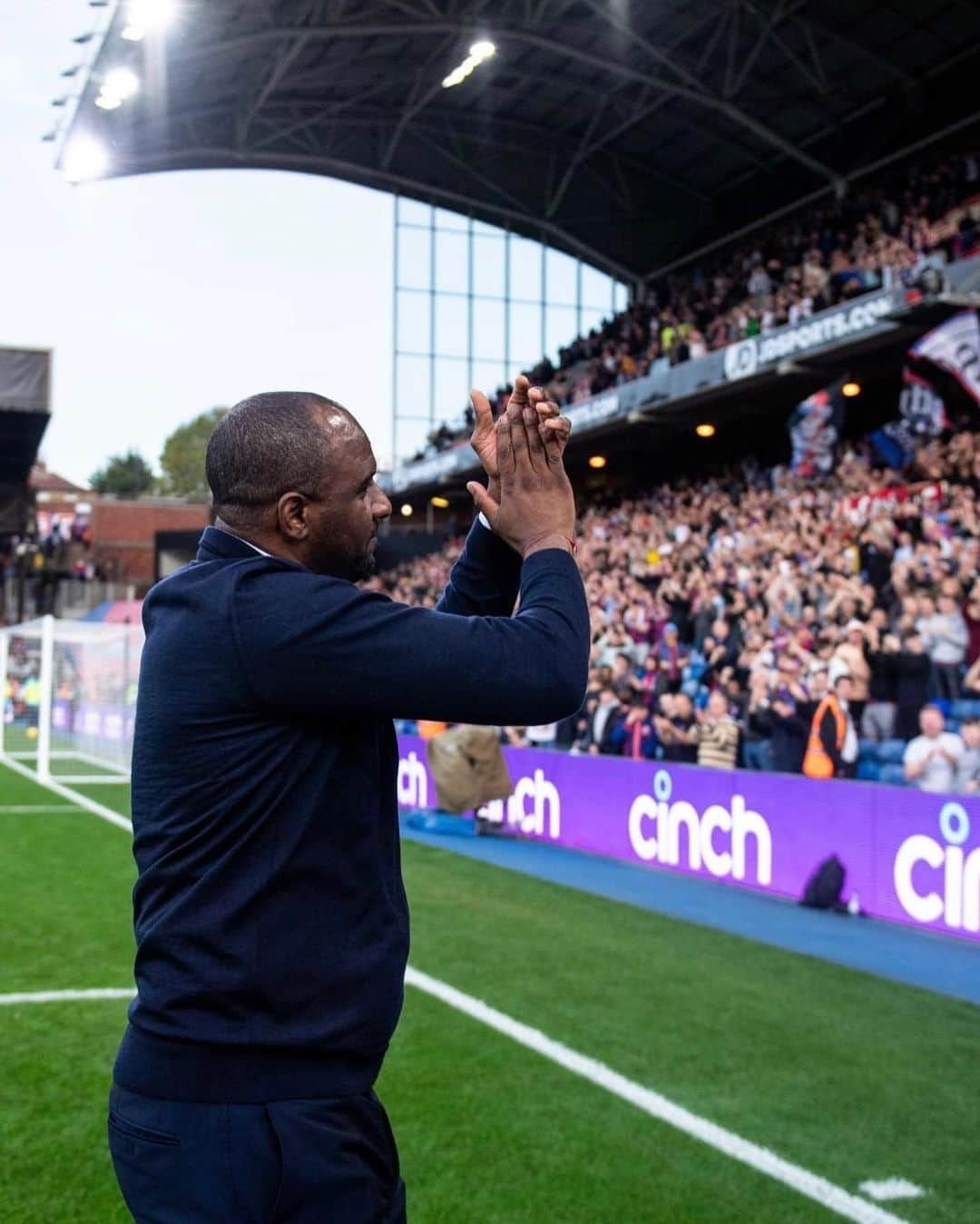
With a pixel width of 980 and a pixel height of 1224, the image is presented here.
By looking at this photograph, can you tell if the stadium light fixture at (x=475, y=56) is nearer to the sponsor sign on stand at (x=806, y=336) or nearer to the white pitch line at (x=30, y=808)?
the sponsor sign on stand at (x=806, y=336)

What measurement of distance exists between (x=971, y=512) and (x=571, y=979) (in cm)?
911

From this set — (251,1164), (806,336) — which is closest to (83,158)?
(806,336)

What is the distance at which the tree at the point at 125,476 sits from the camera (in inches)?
4031

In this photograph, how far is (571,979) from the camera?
8.07m

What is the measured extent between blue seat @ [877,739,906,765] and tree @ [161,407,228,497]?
89022 millimetres

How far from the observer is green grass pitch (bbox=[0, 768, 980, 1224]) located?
4797 millimetres

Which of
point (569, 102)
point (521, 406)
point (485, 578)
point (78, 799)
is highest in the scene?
point (569, 102)

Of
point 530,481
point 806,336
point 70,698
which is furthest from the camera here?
point 70,698

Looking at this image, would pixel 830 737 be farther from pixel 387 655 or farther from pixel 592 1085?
pixel 387 655

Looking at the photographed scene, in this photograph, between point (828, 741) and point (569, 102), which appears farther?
point (569, 102)

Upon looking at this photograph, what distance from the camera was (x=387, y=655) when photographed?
212 centimetres

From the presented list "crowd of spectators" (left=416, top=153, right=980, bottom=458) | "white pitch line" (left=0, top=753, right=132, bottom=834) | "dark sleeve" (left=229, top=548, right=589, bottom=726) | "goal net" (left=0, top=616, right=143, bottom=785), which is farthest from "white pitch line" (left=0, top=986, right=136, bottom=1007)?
"goal net" (left=0, top=616, right=143, bottom=785)

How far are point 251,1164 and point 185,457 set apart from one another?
101 metres

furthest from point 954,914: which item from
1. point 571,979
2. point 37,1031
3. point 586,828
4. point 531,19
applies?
point 531,19
